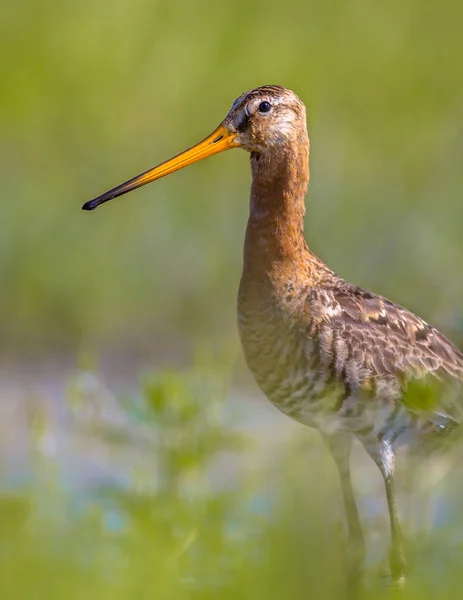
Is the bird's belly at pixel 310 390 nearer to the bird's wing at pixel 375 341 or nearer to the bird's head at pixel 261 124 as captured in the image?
the bird's wing at pixel 375 341

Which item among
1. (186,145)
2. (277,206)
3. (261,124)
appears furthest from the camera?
(186,145)

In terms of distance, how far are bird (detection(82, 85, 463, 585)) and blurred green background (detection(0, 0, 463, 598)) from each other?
0.60ft

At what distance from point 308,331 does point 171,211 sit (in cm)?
333

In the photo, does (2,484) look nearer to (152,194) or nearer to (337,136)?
(152,194)

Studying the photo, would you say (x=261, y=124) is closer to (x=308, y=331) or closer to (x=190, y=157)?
(x=190, y=157)

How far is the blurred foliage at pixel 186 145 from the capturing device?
8070mm

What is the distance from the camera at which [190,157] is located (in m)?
5.53

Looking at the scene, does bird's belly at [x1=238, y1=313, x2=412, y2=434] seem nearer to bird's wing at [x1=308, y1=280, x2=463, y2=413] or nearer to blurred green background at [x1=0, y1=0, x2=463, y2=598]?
bird's wing at [x1=308, y1=280, x2=463, y2=413]

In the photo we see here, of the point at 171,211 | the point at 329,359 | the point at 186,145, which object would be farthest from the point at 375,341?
the point at 186,145

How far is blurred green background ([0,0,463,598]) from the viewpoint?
5.21m

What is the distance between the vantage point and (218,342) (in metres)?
7.91

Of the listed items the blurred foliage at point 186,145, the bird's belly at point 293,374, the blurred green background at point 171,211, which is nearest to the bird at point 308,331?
the bird's belly at point 293,374

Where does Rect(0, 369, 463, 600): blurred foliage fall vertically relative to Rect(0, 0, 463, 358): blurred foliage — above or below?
below

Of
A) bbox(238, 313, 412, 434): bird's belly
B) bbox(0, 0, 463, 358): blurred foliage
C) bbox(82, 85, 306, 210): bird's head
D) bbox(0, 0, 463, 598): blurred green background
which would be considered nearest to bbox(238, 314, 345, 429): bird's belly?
bbox(238, 313, 412, 434): bird's belly
